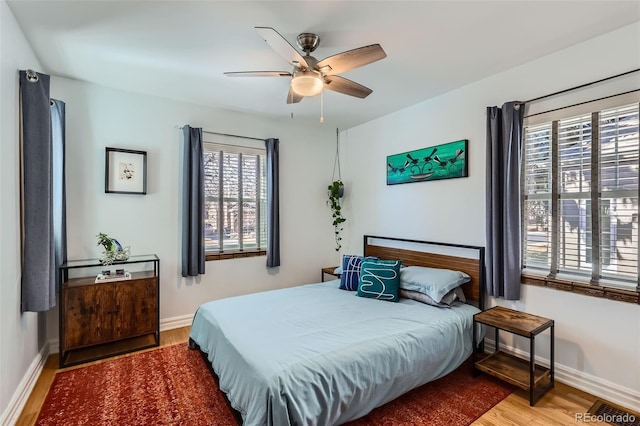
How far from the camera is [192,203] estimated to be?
3.53 metres

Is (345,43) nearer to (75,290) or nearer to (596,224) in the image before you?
(596,224)

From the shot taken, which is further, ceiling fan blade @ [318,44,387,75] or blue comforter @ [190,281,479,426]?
ceiling fan blade @ [318,44,387,75]

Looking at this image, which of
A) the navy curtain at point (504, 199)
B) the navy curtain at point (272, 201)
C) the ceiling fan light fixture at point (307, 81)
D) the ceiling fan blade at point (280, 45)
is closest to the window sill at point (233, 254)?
the navy curtain at point (272, 201)

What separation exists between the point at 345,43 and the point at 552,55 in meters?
1.72

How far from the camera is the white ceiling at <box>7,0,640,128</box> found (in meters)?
1.95

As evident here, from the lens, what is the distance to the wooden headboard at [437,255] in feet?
9.79

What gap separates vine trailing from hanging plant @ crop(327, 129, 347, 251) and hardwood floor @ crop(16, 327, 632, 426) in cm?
295

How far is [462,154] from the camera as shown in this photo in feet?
10.4

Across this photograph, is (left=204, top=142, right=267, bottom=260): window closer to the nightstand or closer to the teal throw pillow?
the nightstand

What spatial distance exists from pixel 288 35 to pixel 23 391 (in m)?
3.16

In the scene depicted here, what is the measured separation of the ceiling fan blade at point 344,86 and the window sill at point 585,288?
210 centimetres

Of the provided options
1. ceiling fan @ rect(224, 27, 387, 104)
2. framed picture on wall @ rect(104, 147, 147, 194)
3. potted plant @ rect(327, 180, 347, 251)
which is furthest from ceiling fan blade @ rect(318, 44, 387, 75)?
potted plant @ rect(327, 180, 347, 251)

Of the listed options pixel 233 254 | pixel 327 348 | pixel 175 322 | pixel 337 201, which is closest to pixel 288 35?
pixel 327 348

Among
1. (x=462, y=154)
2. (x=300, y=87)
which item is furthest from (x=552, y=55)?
(x=300, y=87)
